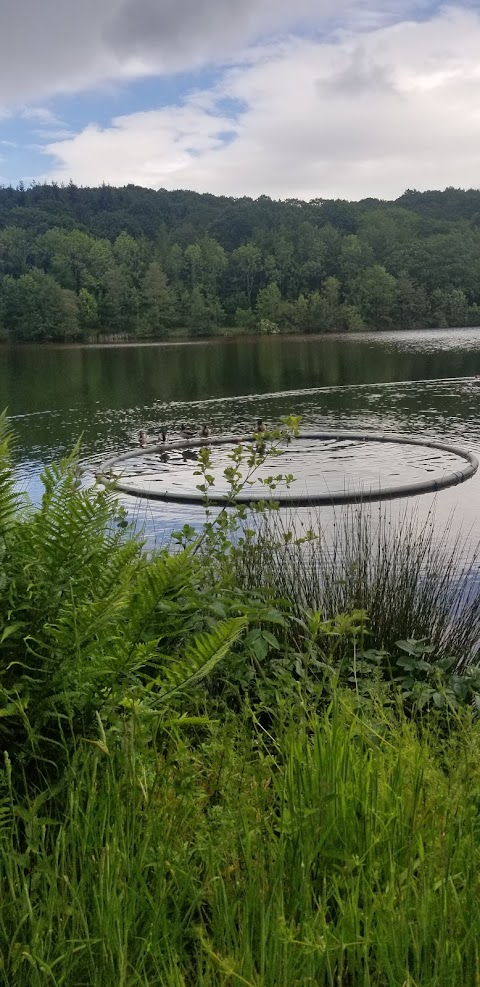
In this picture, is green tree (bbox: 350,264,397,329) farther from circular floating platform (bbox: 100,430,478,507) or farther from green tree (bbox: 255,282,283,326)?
circular floating platform (bbox: 100,430,478,507)

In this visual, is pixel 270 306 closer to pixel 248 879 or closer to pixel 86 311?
pixel 86 311

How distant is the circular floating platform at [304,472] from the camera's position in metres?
12.6

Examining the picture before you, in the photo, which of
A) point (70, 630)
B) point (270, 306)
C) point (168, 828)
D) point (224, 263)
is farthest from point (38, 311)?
point (168, 828)

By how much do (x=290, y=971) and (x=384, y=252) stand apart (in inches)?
4963

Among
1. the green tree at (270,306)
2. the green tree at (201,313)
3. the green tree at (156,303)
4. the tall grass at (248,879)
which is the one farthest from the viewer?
the green tree at (270,306)

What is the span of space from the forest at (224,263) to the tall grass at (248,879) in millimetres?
91838

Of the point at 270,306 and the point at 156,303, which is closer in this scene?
the point at 270,306

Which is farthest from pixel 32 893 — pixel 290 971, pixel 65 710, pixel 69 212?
pixel 69 212

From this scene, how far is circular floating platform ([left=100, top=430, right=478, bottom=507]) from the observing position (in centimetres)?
1259

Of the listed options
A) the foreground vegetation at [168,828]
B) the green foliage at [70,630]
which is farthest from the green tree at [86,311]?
the foreground vegetation at [168,828]

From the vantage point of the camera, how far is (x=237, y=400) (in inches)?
1212

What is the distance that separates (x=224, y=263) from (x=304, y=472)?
345ft

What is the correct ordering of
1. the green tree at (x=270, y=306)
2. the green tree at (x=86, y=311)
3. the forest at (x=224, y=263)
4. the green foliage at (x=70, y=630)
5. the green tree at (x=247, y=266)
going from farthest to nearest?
1. the green tree at (x=247, y=266)
2. the green tree at (x=270, y=306)
3. the forest at (x=224, y=263)
4. the green tree at (x=86, y=311)
5. the green foliage at (x=70, y=630)

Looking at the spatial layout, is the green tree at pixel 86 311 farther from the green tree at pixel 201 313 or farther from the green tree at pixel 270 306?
the green tree at pixel 270 306
